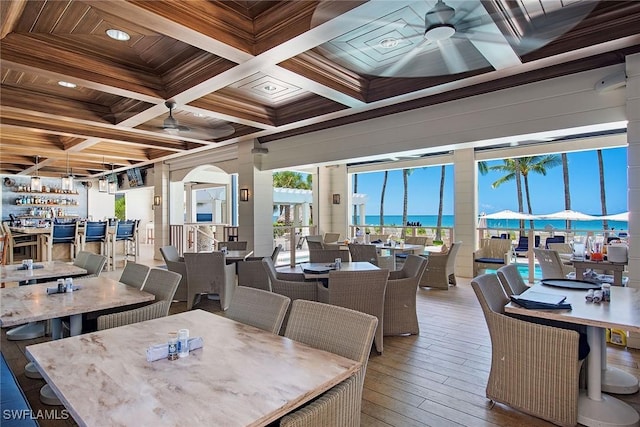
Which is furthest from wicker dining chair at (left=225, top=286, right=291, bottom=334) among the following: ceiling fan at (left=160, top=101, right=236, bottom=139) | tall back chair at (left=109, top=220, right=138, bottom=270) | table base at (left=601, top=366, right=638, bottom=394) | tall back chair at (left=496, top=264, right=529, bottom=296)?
tall back chair at (left=109, top=220, right=138, bottom=270)

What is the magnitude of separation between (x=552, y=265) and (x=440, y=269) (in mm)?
1844

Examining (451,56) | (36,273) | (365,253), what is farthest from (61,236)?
(451,56)

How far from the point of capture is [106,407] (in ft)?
3.84

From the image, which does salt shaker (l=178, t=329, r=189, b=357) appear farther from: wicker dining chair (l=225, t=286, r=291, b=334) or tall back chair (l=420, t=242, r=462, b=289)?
tall back chair (l=420, t=242, r=462, b=289)

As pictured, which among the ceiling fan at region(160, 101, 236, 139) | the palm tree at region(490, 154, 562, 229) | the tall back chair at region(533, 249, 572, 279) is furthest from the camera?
the palm tree at region(490, 154, 562, 229)

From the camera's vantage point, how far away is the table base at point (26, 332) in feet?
13.0

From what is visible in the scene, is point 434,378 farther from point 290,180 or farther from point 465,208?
point 290,180

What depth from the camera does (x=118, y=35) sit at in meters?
3.46

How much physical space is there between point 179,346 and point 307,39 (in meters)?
2.70

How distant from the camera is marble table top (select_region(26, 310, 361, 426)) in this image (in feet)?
3.75

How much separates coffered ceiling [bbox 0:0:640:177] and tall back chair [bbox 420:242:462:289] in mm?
2771

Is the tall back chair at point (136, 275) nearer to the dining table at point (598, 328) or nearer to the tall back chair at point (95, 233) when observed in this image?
the dining table at point (598, 328)

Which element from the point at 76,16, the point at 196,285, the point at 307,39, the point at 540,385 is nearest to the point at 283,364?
the point at 540,385

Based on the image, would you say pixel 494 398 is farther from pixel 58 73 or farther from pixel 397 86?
pixel 58 73
